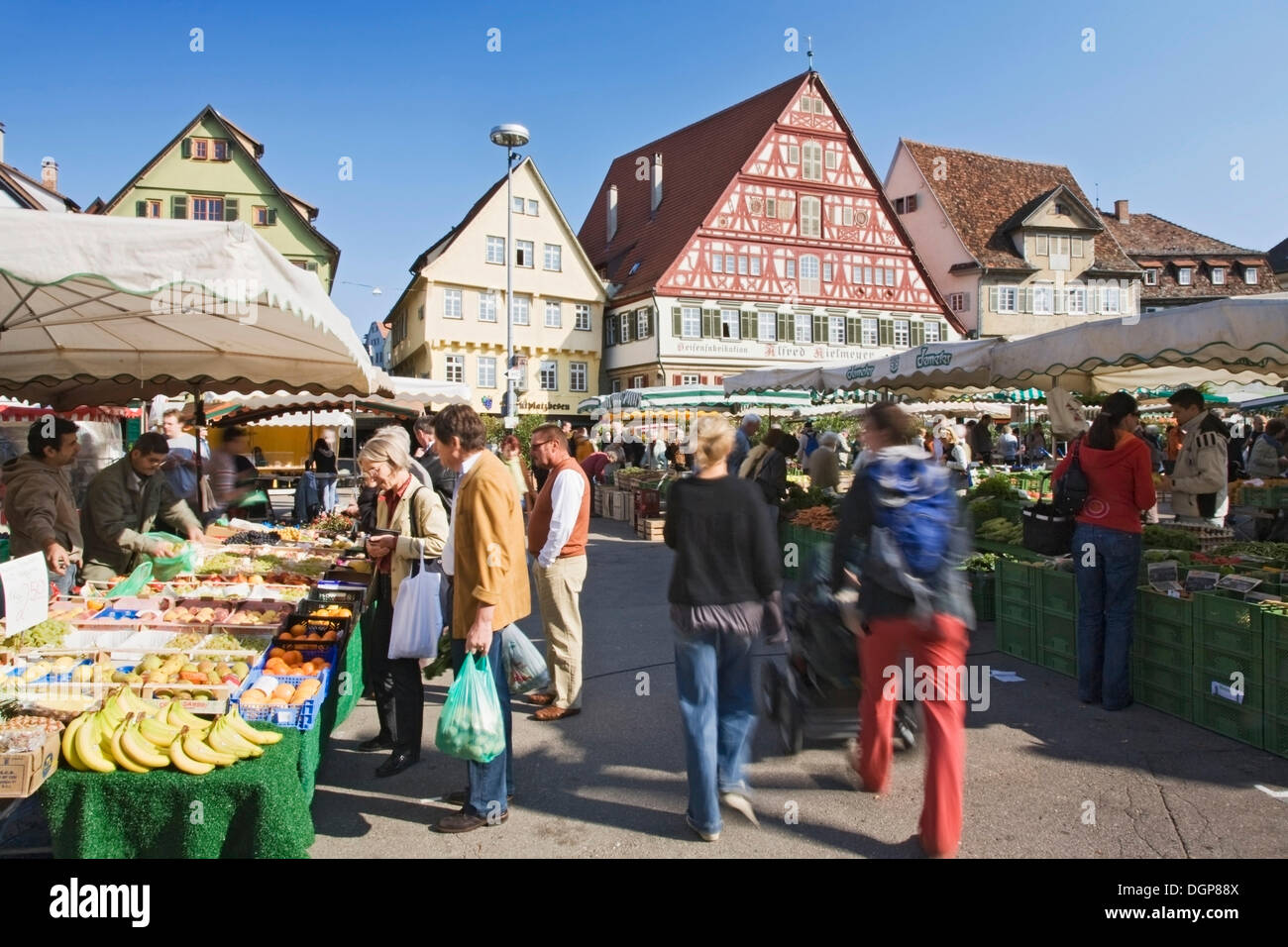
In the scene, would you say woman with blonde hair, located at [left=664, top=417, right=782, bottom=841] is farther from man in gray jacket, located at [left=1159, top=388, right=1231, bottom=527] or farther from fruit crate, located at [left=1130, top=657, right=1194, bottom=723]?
man in gray jacket, located at [left=1159, top=388, right=1231, bottom=527]

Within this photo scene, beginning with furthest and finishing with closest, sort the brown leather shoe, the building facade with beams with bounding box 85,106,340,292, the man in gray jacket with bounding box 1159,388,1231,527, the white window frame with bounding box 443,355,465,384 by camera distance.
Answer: the white window frame with bounding box 443,355,465,384 → the building facade with beams with bounding box 85,106,340,292 → the man in gray jacket with bounding box 1159,388,1231,527 → the brown leather shoe

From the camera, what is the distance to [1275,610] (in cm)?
465

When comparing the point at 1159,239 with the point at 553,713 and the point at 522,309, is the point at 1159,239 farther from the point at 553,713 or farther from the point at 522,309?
the point at 553,713

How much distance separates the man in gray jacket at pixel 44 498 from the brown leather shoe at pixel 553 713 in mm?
3098

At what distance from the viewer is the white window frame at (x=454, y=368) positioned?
1475 inches

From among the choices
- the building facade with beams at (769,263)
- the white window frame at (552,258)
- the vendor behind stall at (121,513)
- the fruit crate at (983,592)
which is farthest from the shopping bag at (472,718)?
the white window frame at (552,258)

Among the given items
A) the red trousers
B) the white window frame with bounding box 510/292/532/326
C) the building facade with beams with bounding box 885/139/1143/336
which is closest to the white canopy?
the red trousers

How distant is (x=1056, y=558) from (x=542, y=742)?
4.32 metres

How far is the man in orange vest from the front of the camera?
534cm

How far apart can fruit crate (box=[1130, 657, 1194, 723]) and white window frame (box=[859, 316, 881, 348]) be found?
36.1 metres
